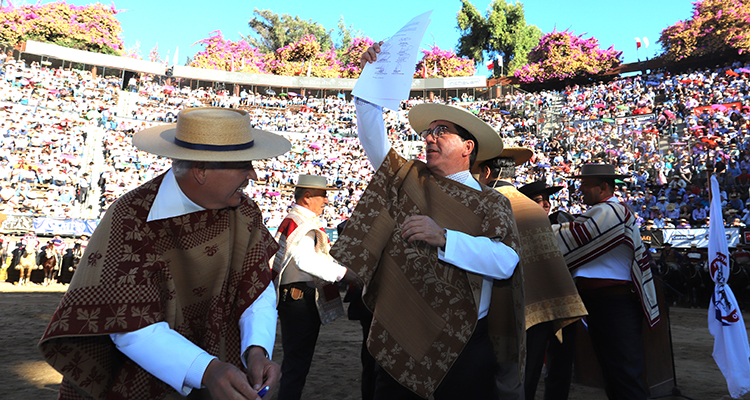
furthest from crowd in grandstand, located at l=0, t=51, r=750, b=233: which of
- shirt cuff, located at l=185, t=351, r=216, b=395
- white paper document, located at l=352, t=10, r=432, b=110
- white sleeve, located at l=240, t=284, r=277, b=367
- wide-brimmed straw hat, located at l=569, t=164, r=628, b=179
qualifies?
shirt cuff, located at l=185, t=351, r=216, b=395

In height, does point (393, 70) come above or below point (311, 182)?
above

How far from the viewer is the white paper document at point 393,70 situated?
2.18 metres

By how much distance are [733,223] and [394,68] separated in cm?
1441

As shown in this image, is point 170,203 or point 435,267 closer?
point 170,203

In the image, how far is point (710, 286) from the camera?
38.5 feet

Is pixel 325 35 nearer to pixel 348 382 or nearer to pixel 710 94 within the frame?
pixel 710 94

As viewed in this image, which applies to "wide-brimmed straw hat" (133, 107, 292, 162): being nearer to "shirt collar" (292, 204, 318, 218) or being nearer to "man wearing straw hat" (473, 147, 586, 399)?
"man wearing straw hat" (473, 147, 586, 399)

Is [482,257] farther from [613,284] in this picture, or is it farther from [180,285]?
[613,284]

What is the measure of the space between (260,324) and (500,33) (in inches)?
1787

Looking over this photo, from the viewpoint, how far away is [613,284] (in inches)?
138

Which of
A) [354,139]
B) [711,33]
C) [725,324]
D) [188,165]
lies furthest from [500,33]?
[188,165]

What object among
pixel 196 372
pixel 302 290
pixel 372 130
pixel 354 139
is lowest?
pixel 302 290

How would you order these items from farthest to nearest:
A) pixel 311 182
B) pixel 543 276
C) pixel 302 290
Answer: pixel 311 182
pixel 302 290
pixel 543 276

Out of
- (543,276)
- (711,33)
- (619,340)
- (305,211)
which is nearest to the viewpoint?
(543,276)
